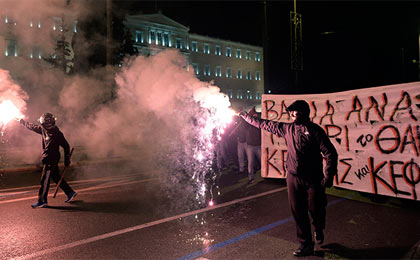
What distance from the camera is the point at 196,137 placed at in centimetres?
1484

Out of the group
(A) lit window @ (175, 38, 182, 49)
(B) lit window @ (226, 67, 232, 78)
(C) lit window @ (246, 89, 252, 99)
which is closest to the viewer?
(A) lit window @ (175, 38, 182, 49)

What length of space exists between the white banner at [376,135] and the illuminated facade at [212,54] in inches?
1494

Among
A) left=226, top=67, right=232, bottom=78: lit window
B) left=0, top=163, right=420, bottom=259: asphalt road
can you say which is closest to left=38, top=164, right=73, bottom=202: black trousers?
left=0, top=163, right=420, bottom=259: asphalt road

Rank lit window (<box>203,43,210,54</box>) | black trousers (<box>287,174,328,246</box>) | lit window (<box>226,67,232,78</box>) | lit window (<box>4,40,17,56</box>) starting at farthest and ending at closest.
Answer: lit window (<box>226,67,232,78</box>) → lit window (<box>203,43,210,54</box>) → lit window (<box>4,40,17,56</box>) → black trousers (<box>287,174,328,246</box>)

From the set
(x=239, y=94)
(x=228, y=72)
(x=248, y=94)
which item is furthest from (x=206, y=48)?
(x=248, y=94)

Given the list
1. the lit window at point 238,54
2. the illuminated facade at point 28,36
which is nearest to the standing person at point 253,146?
the illuminated facade at point 28,36

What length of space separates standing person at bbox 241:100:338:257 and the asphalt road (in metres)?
0.37

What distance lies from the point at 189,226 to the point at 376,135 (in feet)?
12.2

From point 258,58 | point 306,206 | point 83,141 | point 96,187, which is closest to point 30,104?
point 83,141

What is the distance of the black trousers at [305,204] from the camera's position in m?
3.62

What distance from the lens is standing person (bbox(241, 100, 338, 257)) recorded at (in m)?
3.62

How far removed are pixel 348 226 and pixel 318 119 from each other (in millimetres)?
2712

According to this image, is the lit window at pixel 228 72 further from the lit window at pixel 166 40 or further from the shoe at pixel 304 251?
the shoe at pixel 304 251

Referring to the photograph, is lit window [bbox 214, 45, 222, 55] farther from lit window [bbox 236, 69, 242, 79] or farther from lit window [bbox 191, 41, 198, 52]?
lit window [bbox 236, 69, 242, 79]
